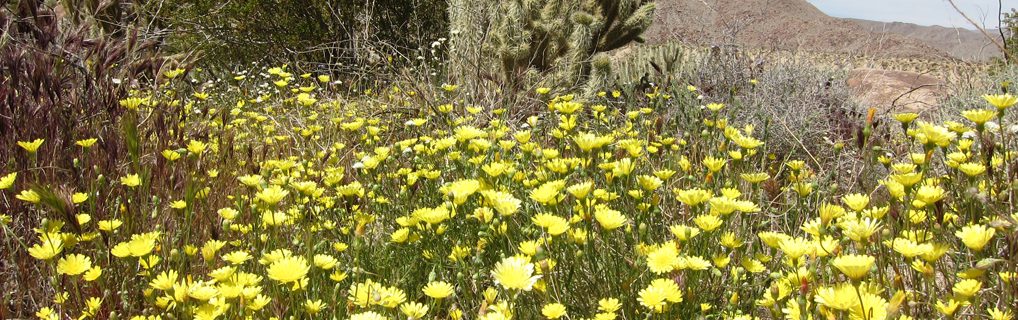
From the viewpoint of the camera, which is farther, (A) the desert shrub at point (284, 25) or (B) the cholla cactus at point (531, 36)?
(A) the desert shrub at point (284, 25)

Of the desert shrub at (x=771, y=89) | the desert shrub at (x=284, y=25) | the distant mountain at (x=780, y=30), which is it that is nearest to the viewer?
the desert shrub at (x=771, y=89)

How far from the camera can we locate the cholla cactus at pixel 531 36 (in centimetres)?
564

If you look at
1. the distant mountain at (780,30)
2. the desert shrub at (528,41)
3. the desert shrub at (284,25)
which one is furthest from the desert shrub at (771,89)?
the desert shrub at (284,25)

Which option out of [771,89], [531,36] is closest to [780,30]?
[531,36]

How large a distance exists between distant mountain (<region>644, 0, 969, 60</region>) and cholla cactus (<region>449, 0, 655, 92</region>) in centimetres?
68

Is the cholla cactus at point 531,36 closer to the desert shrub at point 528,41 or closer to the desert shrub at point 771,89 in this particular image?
the desert shrub at point 528,41

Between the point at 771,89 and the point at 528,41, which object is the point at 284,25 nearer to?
the point at 528,41

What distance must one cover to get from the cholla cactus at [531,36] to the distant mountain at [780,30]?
2.23ft

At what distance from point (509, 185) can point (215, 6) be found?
23.1 ft

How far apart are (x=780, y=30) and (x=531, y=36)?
26.9 m

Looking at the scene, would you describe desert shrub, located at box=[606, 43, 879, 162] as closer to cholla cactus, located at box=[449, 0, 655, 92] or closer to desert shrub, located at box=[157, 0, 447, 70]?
cholla cactus, located at box=[449, 0, 655, 92]

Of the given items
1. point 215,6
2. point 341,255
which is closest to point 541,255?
point 341,255

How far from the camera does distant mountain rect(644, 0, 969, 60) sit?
538 centimetres

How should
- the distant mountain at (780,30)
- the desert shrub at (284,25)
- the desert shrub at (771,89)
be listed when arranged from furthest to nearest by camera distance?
the desert shrub at (284,25)
the distant mountain at (780,30)
the desert shrub at (771,89)
